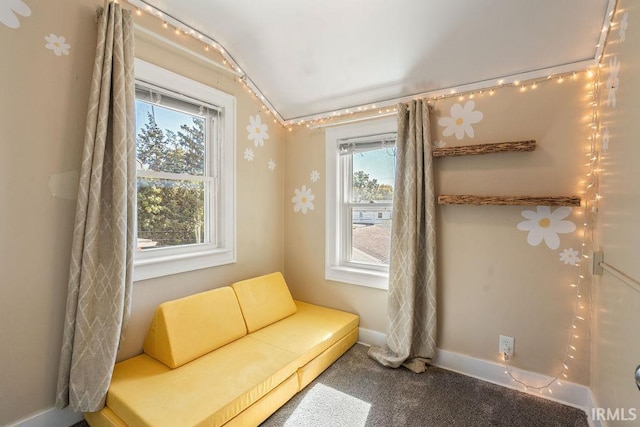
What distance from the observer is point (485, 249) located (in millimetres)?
2064

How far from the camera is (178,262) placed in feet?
6.77

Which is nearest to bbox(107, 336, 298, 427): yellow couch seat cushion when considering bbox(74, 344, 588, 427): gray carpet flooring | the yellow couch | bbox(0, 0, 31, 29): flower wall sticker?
the yellow couch

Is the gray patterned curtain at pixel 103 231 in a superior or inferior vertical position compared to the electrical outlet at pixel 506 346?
superior

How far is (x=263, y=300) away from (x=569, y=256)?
7.25 feet

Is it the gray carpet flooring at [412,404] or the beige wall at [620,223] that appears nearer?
the beige wall at [620,223]

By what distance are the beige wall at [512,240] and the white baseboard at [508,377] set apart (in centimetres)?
4

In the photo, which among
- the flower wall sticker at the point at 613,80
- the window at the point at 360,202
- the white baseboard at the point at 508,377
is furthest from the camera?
the window at the point at 360,202

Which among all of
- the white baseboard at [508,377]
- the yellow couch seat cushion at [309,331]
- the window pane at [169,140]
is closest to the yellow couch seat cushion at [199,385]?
the yellow couch seat cushion at [309,331]

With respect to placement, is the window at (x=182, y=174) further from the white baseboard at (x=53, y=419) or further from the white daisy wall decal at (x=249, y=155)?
the white baseboard at (x=53, y=419)

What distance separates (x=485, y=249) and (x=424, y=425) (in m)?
1.20

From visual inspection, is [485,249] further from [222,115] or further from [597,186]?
[222,115]

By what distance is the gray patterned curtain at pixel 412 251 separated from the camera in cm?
217

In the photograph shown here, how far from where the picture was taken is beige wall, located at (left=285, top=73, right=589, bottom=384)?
182 cm

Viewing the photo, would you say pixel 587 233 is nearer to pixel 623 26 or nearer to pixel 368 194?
pixel 623 26
